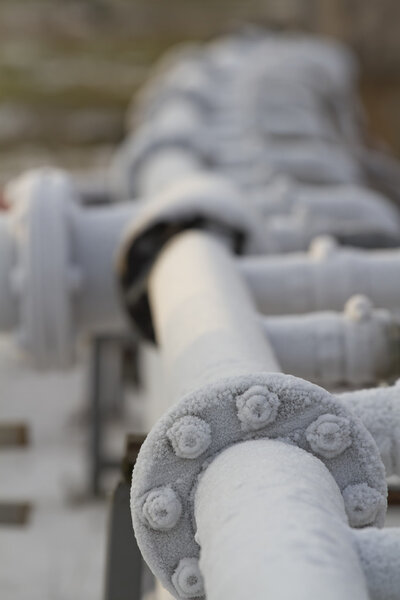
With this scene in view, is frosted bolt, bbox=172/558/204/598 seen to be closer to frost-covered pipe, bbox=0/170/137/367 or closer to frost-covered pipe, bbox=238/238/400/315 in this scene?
frost-covered pipe, bbox=238/238/400/315

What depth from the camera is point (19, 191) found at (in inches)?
64.4

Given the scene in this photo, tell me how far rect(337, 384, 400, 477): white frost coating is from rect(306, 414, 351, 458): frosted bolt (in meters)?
0.11

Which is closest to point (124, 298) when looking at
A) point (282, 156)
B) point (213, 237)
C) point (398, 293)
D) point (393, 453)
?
point (213, 237)

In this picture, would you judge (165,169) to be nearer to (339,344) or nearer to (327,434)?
(339,344)

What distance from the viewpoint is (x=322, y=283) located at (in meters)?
1.36

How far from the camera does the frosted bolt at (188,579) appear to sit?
2.46 ft

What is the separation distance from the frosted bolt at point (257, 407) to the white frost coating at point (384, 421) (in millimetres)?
137

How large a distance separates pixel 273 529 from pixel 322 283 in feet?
2.56

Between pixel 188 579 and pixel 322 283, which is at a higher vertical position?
pixel 322 283

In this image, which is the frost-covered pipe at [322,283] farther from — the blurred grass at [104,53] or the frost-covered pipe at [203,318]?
the blurred grass at [104,53]

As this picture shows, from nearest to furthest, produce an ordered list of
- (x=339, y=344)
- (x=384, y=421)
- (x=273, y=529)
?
(x=273, y=529)
(x=384, y=421)
(x=339, y=344)

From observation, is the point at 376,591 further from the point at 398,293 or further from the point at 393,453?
the point at 398,293

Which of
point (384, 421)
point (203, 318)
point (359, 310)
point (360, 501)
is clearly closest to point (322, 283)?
point (359, 310)

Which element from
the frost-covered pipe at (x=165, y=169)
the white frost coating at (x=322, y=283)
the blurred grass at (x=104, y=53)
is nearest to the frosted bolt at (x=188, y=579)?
the white frost coating at (x=322, y=283)
